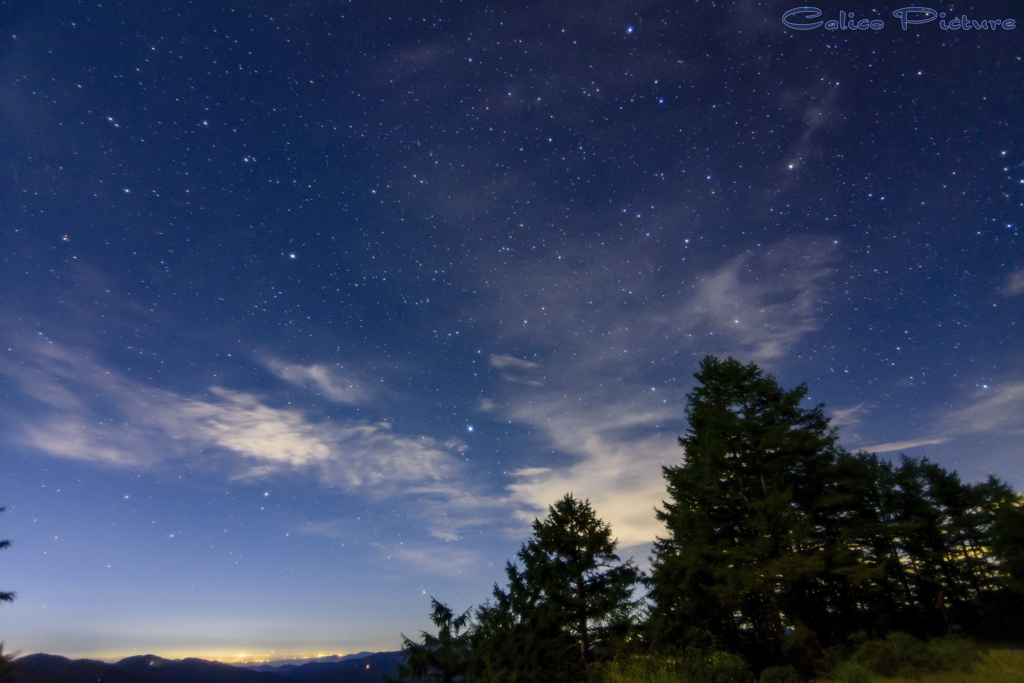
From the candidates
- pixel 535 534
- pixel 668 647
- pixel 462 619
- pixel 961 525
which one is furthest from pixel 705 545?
pixel 961 525

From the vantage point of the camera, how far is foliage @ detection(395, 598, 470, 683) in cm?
3155

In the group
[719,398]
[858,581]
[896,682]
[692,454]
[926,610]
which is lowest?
[926,610]

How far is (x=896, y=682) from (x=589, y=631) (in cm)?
1474

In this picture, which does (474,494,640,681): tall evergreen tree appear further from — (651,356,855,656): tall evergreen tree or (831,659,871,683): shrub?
(831,659,871,683): shrub

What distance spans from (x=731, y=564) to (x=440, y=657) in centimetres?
2524

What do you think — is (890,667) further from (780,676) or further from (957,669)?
(780,676)

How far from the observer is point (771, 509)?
A: 16.7m

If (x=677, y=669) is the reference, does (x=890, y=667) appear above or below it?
above

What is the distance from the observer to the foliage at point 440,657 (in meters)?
31.5

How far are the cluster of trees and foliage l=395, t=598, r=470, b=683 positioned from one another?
18.4 feet

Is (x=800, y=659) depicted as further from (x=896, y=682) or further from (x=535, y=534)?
(x=535, y=534)

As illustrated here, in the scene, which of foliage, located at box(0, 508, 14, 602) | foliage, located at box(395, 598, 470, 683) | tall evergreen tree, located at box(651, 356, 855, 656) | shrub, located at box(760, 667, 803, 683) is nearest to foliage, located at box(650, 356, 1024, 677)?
tall evergreen tree, located at box(651, 356, 855, 656)

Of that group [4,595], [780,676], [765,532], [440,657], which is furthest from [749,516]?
[4,595]

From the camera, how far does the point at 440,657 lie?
1272 inches
